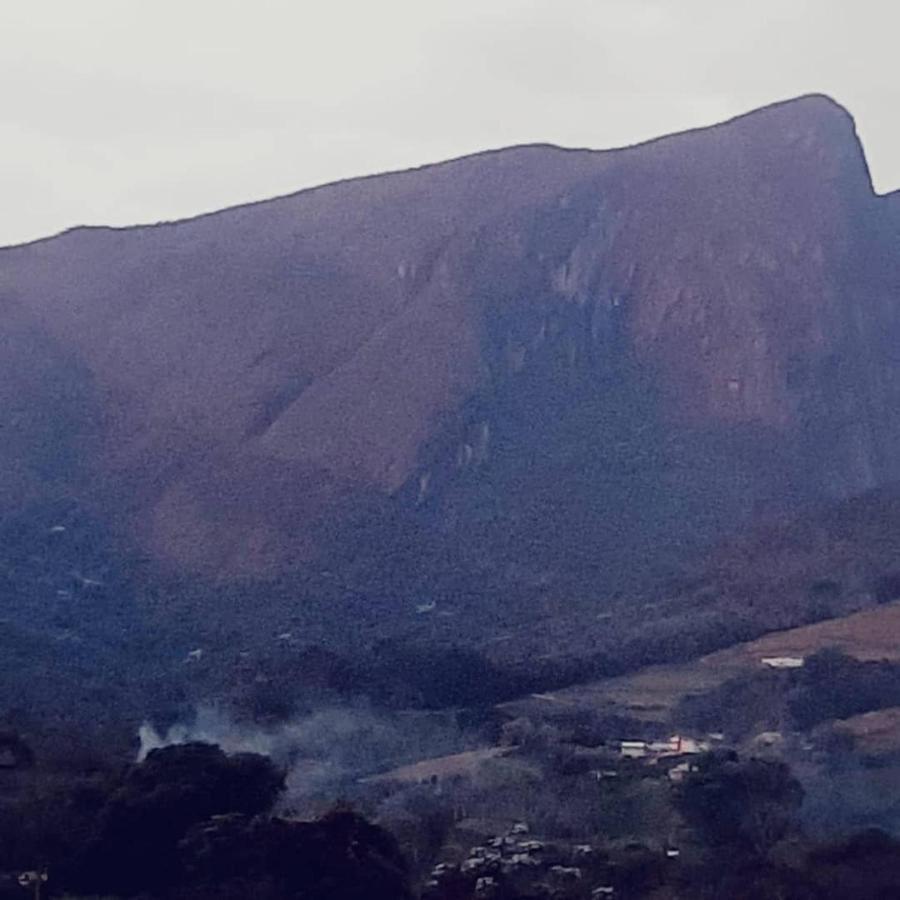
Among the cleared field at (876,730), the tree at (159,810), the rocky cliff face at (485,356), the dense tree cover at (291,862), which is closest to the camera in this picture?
the dense tree cover at (291,862)

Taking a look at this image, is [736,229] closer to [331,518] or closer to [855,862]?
[331,518]

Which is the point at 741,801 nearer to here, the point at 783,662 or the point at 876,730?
the point at 876,730

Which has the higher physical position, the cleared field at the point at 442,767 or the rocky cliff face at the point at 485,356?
the rocky cliff face at the point at 485,356

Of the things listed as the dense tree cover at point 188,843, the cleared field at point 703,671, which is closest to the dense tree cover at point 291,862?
the dense tree cover at point 188,843

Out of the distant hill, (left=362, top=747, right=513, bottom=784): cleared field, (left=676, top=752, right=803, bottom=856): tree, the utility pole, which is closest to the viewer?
the utility pole

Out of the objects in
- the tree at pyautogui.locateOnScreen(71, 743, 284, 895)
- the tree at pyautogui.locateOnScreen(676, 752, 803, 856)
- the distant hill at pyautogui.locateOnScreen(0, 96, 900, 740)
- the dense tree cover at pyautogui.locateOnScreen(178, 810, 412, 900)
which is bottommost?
the tree at pyautogui.locateOnScreen(676, 752, 803, 856)

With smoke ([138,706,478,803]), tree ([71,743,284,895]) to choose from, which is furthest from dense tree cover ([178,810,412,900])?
smoke ([138,706,478,803])

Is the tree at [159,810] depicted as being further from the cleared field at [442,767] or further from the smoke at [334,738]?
the cleared field at [442,767]

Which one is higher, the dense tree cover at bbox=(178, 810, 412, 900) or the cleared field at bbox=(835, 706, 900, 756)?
the dense tree cover at bbox=(178, 810, 412, 900)

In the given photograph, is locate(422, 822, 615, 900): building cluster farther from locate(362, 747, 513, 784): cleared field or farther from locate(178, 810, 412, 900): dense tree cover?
locate(362, 747, 513, 784): cleared field
